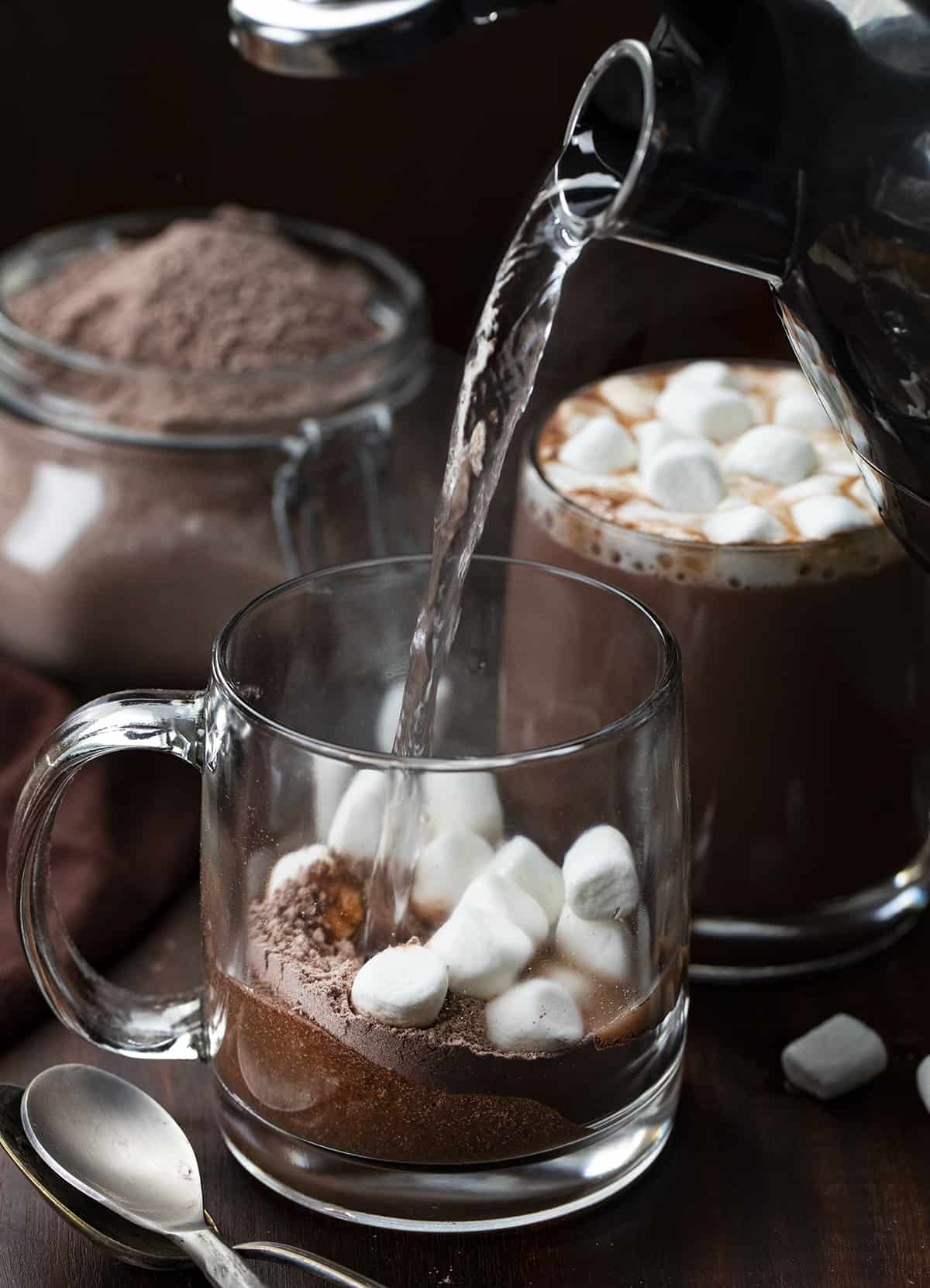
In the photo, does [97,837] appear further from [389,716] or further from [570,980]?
[570,980]

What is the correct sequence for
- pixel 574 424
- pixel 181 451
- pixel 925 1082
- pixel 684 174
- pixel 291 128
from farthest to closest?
1. pixel 291 128
2. pixel 181 451
3. pixel 574 424
4. pixel 925 1082
5. pixel 684 174

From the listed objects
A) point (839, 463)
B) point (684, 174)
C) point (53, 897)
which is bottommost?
point (53, 897)

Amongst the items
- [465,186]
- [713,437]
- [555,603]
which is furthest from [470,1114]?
[465,186]

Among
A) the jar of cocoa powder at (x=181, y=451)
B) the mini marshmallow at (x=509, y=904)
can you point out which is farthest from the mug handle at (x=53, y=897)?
the jar of cocoa powder at (x=181, y=451)

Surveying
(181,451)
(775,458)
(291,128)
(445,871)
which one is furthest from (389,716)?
(291,128)

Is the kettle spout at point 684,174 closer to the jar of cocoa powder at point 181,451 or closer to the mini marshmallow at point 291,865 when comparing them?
the mini marshmallow at point 291,865

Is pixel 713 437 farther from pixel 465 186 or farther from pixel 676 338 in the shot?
pixel 465 186
